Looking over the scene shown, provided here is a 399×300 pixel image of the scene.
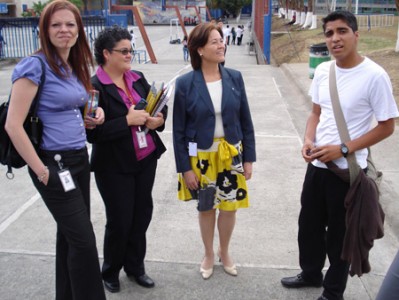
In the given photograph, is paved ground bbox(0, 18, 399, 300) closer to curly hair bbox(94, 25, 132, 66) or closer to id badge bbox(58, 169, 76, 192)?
id badge bbox(58, 169, 76, 192)

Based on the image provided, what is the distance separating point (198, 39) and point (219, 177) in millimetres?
930

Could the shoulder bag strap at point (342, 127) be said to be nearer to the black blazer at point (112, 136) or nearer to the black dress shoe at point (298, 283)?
the black dress shoe at point (298, 283)

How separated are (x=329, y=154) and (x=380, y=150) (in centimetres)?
411

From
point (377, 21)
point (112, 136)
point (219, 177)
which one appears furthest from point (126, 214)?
point (377, 21)

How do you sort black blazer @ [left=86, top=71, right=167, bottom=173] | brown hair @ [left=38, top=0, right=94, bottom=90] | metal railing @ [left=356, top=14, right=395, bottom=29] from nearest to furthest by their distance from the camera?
brown hair @ [left=38, top=0, right=94, bottom=90], black blazer @ [left=86, top=71, right=167, bottom=173], metal railing @ [left=356, top=14, right=395, bottom=29]

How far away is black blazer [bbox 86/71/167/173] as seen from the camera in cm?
285

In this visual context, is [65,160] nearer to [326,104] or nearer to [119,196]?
[119,196]

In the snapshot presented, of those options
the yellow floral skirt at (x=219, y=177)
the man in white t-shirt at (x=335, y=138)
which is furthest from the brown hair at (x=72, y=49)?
the man in white t-shirt at (x=335, y=138)

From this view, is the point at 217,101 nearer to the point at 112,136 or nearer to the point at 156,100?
the point at 156,100

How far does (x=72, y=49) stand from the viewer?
2619 millimetres

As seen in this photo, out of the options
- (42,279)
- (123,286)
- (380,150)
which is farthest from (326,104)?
(380,150)

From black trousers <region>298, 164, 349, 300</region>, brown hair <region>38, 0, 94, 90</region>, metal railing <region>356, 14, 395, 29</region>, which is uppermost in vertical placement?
metal railing <region>356, 14, 395, 29</region>

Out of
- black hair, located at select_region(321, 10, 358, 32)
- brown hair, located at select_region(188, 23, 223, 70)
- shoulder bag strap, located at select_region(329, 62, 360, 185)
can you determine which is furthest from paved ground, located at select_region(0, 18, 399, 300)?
black hair, located at select_region(321, 10, 358, 32)

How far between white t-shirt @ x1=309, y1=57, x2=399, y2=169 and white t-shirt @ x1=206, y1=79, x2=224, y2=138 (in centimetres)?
64
